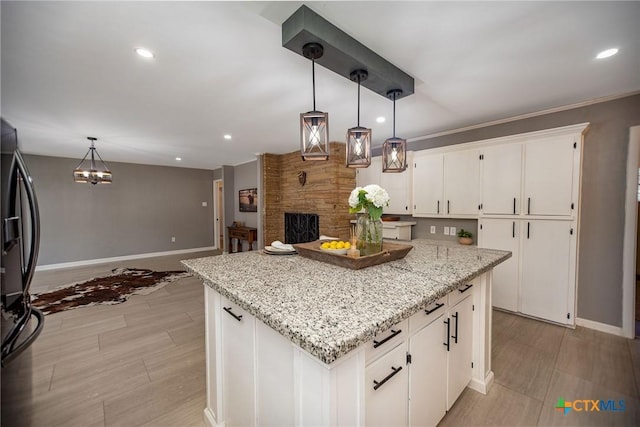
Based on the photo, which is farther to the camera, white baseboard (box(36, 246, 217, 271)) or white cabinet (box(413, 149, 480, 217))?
white baseboard (box(36, 246, 217, 271))

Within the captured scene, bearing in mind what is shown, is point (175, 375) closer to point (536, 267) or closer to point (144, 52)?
point (144, 52)

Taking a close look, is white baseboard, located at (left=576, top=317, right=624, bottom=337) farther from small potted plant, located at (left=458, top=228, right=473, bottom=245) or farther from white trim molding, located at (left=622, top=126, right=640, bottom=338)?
small potted plant, located at (left=458, top=228, right=473, bottom=245)

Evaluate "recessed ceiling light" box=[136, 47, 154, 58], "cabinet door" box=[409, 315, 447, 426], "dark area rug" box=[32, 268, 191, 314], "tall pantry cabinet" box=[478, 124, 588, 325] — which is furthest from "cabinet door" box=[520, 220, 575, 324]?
"dark area rug" box=[32, 268, 191, 314]

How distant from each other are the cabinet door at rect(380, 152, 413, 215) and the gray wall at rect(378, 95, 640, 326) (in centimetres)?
174

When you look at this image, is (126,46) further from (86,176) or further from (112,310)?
(86,176)

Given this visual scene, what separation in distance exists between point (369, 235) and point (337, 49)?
3.88 ft

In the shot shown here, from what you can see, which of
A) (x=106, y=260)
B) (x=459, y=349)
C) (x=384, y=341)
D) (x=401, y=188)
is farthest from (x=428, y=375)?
(x=106, y=260)

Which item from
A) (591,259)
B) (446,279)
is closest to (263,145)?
(446,279)

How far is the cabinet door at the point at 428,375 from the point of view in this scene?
1248 millimetres

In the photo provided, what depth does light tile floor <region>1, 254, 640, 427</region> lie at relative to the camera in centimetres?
163

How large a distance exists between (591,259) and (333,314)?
335 cm

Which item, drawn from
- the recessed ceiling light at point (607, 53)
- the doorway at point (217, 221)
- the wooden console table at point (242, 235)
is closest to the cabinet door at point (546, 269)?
the recessed ceiling light at point (607, 53)

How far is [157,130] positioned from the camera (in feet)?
12.1

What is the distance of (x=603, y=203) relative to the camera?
2660 mm
